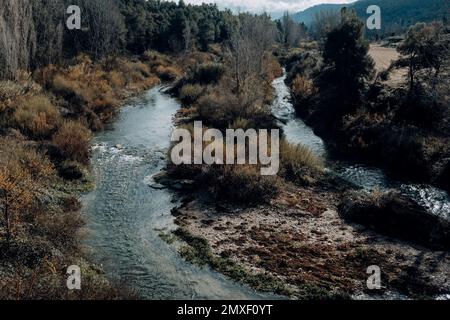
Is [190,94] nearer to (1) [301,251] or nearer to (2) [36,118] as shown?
(2) [36,118]

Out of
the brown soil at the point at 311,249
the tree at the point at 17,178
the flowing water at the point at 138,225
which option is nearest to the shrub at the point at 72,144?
the flowing water at the point at 138,225

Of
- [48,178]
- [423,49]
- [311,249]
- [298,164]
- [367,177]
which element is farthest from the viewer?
[423,49]

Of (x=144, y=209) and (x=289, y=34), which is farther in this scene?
(x=289, y=34)

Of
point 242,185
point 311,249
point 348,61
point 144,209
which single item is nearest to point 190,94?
point 348,61

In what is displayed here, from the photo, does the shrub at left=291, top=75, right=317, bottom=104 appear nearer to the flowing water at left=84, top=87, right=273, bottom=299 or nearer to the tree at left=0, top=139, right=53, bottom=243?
the flowing water at left=84, top=87, right=273, bottom=299

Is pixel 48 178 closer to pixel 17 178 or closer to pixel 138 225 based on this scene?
pixel 17 178

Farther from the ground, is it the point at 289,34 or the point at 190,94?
the point at 289,34

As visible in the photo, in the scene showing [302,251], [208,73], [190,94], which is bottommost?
[302,251]

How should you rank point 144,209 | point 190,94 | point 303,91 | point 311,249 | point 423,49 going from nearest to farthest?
1. point 311,249
2. point 144,209
3. point 423,49
4. point 190,94
5. point 303,91

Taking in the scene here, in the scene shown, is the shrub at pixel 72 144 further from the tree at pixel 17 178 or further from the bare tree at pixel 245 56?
the bare tree at pixel 245 56
